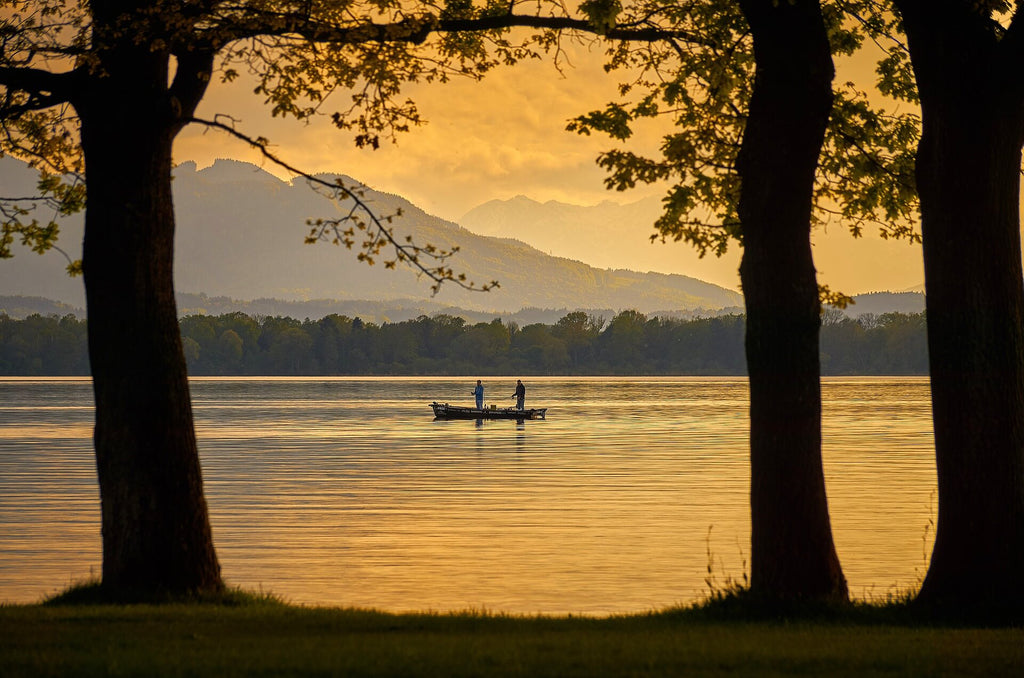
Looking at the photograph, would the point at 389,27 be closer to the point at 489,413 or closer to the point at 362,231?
the point at 362,231

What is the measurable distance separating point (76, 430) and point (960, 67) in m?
65.8

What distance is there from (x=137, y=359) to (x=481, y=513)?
19382 millimetres

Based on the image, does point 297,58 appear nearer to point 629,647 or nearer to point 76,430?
point 629,647

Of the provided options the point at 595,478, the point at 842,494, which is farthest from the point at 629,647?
the point at 595,478

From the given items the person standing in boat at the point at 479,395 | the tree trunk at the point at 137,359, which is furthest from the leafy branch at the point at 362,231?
the person standing in boat at the point at 479,395

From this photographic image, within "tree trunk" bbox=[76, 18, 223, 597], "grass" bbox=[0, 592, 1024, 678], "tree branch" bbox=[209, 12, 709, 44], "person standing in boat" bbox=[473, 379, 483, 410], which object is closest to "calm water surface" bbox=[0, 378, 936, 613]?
"grass" bbox=[0, 592, 1024, 678]

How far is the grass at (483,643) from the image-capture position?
35.7 ft

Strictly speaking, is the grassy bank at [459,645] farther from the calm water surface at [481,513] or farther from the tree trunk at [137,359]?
the calm water surface at [481,513]

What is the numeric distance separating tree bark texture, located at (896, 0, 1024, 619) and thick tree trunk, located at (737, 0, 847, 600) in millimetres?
1204

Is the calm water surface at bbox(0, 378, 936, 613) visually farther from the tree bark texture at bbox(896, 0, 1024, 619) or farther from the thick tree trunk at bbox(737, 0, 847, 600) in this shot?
the thick tree trunk at bbox(737, 0, 847, 600)

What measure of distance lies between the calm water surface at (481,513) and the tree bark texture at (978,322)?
6.22ft

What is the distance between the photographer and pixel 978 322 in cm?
1484

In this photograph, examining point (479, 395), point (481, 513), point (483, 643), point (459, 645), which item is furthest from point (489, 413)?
point (459, 645)

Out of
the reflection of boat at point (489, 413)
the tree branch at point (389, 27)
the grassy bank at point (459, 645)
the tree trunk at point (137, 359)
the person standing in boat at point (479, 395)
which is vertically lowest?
the reflection of boat at point (489, 413)
